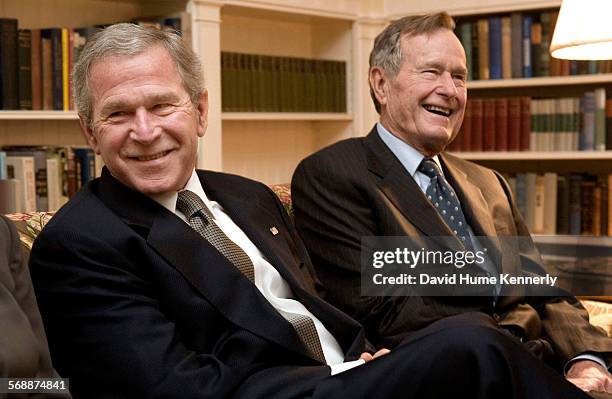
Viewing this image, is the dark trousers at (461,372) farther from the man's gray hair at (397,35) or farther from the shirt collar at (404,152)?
the man's gray hair at (397,35)

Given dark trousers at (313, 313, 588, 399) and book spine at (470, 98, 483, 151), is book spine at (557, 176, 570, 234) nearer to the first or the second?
book spine at (470, 98, 483, 151)

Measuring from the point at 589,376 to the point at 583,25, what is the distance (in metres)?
0.83

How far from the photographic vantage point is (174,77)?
5.84 feet

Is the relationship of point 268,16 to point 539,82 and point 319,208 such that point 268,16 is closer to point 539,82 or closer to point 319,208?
point 539,82

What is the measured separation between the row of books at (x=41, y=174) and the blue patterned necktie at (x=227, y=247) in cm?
125

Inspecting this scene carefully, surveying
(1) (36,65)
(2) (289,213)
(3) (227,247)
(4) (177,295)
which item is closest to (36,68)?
(1) (36,65)

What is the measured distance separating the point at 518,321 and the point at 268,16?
2197mm

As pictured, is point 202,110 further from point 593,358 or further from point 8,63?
point 8,63

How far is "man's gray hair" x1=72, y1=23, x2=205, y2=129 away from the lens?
1.72 m

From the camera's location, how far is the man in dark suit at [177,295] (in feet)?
4.52

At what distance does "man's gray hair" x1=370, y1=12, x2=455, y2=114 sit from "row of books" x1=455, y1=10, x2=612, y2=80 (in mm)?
1585

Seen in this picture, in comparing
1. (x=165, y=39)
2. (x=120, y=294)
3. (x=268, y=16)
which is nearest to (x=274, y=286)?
(x=120, y=294)

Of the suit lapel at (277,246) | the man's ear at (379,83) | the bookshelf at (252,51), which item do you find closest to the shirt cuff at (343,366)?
the suit lapel at (277,246)

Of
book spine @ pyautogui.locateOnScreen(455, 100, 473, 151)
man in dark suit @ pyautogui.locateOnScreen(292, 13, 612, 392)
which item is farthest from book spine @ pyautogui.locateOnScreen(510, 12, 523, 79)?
man in dark suit @ pyautogui.locateOnScreen(292, 13, 612, 392)
